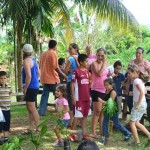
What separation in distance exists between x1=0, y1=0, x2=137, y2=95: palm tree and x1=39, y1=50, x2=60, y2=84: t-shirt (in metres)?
1.46

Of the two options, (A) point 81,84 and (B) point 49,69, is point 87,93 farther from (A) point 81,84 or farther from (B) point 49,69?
(B) point 49,69

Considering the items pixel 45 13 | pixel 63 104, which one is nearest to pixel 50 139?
pixel 63 104

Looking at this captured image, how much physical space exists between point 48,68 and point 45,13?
11.9ft

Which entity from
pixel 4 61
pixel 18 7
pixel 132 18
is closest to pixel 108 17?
pixel 132 18

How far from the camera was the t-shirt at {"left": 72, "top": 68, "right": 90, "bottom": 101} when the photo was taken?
21.6 ft

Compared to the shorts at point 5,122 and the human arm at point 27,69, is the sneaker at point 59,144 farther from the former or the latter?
the human arm at point 27,69

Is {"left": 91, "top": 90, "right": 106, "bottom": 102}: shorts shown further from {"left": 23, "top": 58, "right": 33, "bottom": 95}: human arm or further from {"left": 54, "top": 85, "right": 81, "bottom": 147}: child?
{"left": 23, "top": 58, "right": 33, "bottom": 95}: human arm

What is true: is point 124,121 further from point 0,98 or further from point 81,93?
point 0,98

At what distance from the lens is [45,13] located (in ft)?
38.5

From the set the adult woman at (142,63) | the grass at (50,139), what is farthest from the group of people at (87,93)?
the adult woman at (142,63)

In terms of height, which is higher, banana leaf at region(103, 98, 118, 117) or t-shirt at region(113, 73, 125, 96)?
t-shirt at region(113, 73, 125, 96)

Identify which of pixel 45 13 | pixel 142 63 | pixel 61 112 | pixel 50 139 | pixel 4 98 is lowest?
pixel 50 139

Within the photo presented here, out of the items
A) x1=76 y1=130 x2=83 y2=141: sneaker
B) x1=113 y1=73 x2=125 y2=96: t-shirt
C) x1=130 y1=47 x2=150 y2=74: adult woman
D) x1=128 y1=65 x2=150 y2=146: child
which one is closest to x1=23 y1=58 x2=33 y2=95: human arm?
x1=76 y1=130 x2=83 y2=141: sneaker

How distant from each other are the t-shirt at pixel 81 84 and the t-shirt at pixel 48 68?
1.78 m
